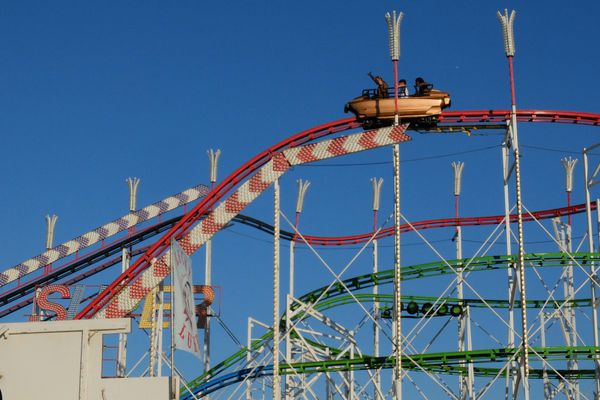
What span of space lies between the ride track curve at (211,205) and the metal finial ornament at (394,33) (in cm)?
180

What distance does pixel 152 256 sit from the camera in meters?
24.6

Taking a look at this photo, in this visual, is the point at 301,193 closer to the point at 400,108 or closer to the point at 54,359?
the point at 400,108

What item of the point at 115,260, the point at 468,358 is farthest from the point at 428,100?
the point at 115,260

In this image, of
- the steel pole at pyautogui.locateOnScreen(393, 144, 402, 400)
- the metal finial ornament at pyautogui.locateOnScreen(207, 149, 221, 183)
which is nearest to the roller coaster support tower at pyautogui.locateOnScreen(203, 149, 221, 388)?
the metal finial ornament at pyautogui.locateOnScreen(207, 149, 221, 183)

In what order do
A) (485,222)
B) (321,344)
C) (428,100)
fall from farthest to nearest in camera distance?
(485,222), (321,344), (428,100)

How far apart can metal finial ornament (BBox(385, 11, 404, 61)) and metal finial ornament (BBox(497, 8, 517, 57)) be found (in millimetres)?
2181

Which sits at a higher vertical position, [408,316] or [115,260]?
[115,260]

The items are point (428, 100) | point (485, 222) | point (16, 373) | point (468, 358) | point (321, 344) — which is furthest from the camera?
point (485, 222)

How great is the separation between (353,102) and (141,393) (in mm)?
12861

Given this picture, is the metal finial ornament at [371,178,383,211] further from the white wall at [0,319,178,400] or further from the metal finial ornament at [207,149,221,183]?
the white wall at [0,319,178,400]

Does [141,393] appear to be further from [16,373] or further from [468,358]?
[468,358]

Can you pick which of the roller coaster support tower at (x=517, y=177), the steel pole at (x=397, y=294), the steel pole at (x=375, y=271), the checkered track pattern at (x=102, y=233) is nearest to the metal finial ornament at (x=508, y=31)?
the roller coaster support tower at (x=517, y=177)

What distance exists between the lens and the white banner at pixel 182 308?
54.9ft

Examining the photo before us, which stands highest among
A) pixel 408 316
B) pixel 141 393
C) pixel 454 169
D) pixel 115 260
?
pixel 454 169
